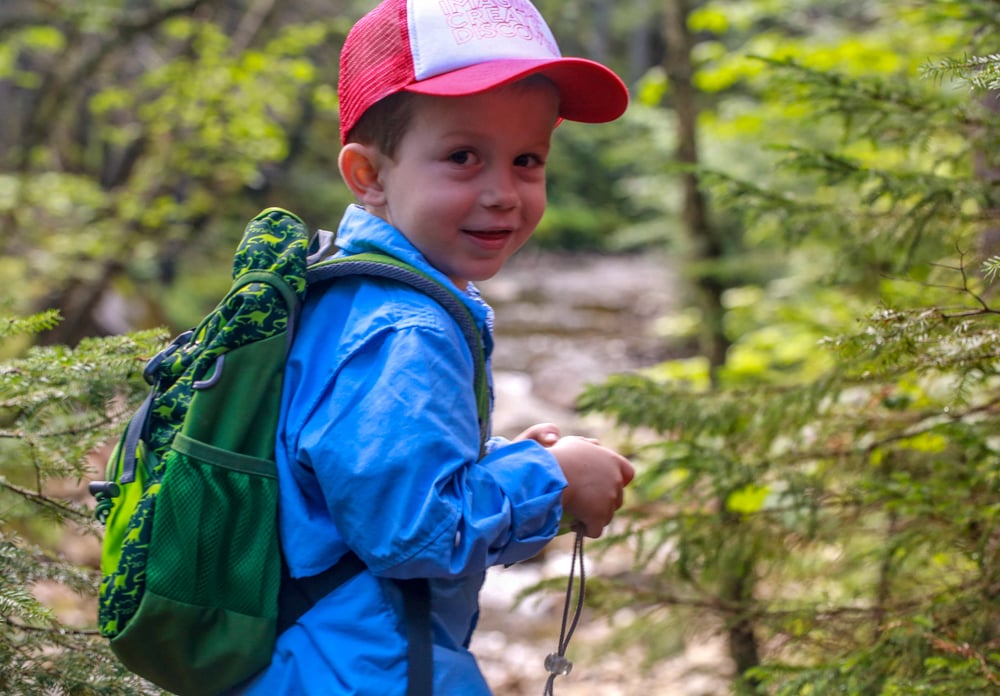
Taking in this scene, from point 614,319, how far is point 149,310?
7174 mm

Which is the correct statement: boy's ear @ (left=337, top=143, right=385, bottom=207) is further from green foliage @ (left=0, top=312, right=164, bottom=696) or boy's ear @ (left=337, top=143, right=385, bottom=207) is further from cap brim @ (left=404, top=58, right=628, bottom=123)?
green foliage @ (left=0, top=312, right=164, bottom=696)

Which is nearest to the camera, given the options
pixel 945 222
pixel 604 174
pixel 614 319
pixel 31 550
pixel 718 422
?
pixel 31 550

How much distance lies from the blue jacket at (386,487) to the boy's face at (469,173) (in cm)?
10

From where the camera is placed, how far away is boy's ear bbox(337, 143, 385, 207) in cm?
155

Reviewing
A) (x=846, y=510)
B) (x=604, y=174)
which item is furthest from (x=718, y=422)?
(x=604, y=174)

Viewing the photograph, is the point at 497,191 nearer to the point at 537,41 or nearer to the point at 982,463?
the point at 537,41

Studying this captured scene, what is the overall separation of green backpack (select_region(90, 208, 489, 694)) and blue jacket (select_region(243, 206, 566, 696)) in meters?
0.03

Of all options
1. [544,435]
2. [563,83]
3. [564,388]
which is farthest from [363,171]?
[564,388]

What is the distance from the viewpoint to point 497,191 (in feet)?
4.86

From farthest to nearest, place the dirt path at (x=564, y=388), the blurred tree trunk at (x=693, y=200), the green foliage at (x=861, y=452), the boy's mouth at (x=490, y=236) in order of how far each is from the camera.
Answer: the blurred tree trunk at (x=693, y=200)
the dirt path at (x=564, y=388)
the green foliage at (x=861, y=452)
the boy's mouth at (x=490, y=236)

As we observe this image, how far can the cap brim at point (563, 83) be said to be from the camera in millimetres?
1384

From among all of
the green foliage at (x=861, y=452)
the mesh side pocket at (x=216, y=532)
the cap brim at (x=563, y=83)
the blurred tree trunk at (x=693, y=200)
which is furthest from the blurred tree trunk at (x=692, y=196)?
the mesh side pocket at (x=216, y=532)

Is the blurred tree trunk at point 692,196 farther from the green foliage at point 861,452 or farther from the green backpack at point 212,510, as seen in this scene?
the green backpack at point 212,510

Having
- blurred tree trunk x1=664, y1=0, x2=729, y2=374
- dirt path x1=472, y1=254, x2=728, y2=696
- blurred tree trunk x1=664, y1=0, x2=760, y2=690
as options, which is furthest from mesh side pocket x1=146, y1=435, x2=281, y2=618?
blurred tree trunk x1=664, y1=0, x2=729, y2=374
